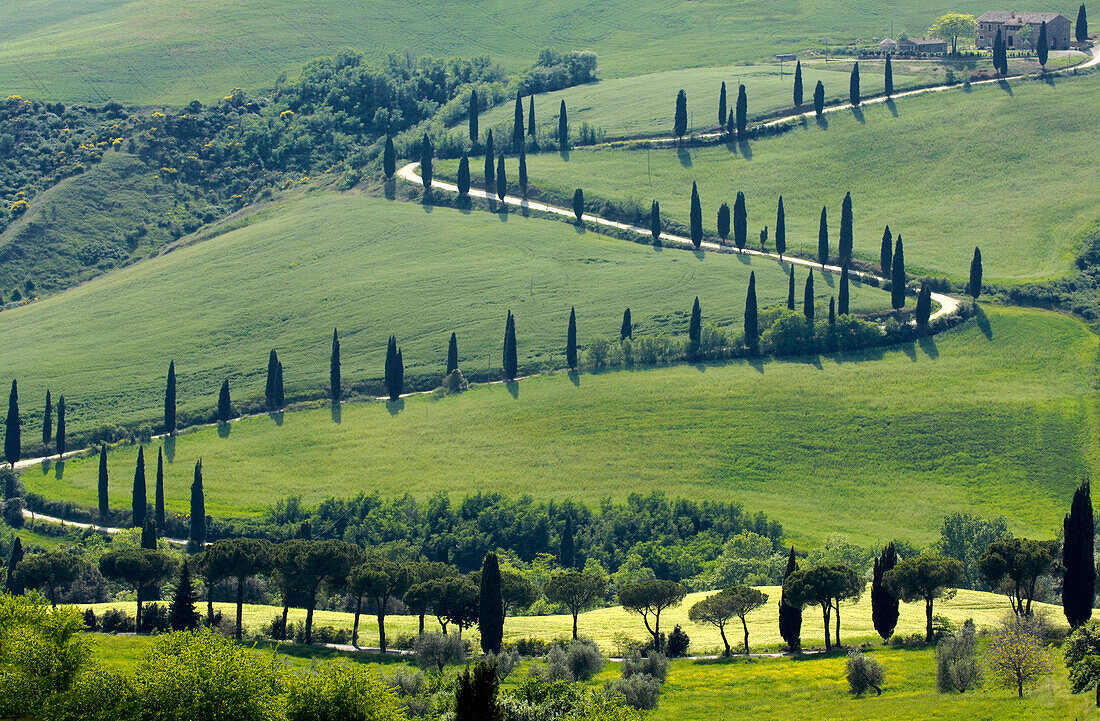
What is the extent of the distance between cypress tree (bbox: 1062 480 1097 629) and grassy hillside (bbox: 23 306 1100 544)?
40868 mm

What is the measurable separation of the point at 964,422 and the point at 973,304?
29914 millimetres

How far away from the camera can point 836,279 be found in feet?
575

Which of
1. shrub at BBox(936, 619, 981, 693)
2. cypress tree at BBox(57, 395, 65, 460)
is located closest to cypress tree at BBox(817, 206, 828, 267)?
cypress tree at BBox(57, 395, 65, 460)

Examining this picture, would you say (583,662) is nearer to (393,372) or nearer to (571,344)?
(393,372)

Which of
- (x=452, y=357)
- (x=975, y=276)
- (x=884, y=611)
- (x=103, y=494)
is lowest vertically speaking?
(x=103, y=494)

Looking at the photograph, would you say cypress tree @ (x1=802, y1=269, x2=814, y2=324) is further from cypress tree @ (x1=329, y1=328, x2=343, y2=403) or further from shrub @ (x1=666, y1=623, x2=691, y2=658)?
shrub @ (x1=666, y1=623, x2=691, y2=658)

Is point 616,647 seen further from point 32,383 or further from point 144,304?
point 144,304

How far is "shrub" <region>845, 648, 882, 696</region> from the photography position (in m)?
73.8

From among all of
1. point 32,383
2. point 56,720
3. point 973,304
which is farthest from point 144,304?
point 56,720

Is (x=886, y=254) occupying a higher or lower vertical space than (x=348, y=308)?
higher

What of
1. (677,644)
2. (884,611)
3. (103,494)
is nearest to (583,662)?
(677,644)

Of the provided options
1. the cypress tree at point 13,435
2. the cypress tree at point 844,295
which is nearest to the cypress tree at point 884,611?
the cypress tree at point 844,295

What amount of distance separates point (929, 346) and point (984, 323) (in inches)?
316

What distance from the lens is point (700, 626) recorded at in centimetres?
9481
